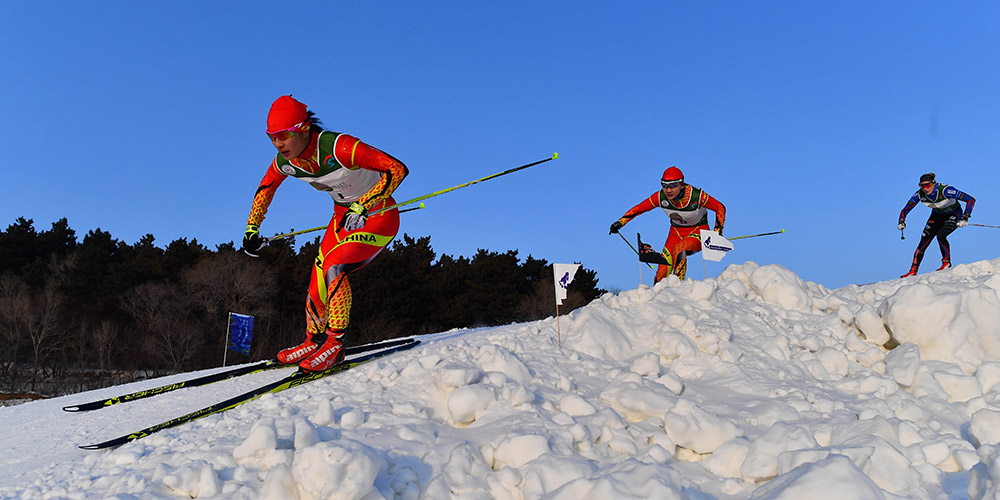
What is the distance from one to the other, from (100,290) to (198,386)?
2957 cm

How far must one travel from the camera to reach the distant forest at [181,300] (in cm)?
2616

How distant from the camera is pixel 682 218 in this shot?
31.6 ft

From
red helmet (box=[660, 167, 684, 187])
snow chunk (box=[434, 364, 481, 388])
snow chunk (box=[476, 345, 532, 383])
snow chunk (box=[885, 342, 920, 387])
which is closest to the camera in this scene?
snow chunk (box=[434, 364, 481, 388])

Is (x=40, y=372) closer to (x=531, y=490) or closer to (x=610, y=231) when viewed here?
(x=610, y=231)

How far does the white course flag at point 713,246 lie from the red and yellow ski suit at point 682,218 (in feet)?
1.69

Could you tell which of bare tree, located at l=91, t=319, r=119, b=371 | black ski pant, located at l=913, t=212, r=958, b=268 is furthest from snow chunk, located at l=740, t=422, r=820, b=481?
bare tree, located at l=91, t=319, r=119, b=371

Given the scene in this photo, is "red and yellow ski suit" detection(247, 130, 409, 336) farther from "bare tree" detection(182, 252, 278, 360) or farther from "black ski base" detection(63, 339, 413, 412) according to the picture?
"bare tree" detection(182, 252, 278, 360)

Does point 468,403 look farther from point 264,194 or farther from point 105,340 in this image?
point 105,340

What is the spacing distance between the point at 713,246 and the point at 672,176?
123cm

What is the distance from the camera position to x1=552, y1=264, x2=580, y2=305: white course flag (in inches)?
243

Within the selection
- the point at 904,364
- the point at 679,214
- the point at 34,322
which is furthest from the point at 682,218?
the point at 34,322

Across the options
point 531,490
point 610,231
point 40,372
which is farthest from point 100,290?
point 531,490

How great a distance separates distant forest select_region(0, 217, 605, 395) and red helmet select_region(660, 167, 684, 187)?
1911 centimetres

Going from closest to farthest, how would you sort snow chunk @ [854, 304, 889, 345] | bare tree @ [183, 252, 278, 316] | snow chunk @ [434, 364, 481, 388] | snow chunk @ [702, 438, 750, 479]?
snow chunk @ [702, 438, 750, 479] → snow chunk @ [434, 364, 481, 388] → snow chunk @ [854, 304, 889, 345] → bare tree @ [183, 252, 278, 316]
